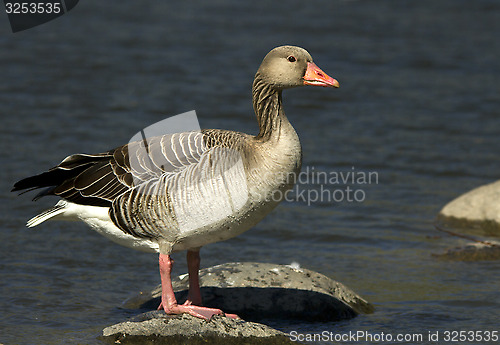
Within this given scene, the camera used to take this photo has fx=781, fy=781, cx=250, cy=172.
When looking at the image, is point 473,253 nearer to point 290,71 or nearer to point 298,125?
point 290,71

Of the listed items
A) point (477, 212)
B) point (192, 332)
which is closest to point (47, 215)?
point (192, 332)

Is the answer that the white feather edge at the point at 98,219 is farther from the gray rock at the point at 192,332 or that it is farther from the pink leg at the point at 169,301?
the gray rock at the point at 192,332

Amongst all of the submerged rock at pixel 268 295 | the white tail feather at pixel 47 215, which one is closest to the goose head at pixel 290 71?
the submerged rock at pixel 268 295

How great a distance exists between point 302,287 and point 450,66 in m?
10.7

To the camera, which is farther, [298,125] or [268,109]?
[298,125]

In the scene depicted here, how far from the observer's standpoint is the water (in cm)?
833

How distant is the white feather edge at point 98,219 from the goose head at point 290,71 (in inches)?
71.7

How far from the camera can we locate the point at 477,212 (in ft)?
33.9

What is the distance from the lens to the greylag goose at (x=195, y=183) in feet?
21.9

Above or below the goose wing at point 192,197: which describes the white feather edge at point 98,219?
below

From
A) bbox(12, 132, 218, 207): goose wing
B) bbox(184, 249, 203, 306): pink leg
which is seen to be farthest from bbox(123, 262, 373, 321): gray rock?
bbox(12, 132, 218, 207): goose wing

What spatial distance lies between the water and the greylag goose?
1.10 metres

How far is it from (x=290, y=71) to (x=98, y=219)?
7.23 ft

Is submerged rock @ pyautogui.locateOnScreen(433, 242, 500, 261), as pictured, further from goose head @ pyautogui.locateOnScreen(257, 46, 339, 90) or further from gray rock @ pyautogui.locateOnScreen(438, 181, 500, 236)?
goose head @ pyautogui.locateOnScreen(257, 46, 339, 90)
